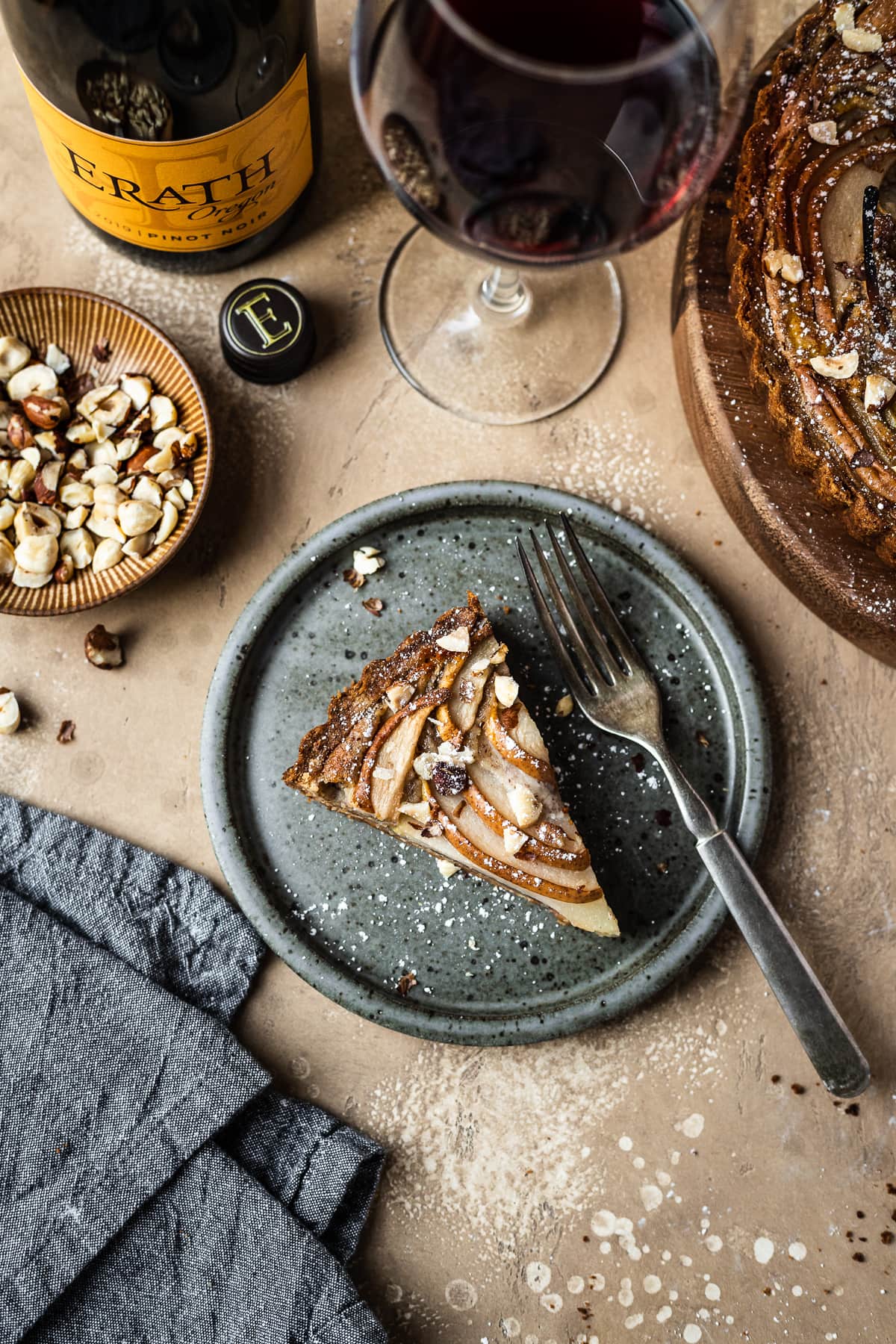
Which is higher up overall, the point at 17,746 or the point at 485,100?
the point at 485,100

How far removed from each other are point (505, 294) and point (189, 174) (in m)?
0.48

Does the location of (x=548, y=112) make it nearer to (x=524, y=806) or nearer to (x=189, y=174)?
(x=189, y=174)

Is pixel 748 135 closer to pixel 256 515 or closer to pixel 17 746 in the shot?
pixel 256 515

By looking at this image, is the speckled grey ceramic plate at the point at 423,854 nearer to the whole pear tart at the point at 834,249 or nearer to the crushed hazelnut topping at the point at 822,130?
the whole pear tart at the point at 834,249

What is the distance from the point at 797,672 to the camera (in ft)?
5.23

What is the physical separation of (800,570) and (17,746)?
1.12 meters

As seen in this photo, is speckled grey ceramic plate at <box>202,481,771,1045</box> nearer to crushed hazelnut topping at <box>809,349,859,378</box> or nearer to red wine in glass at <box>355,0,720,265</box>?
crushed hazelnut topping at <box>809,349,859,378</box>

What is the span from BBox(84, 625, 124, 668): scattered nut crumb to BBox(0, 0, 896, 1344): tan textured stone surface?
3 cm

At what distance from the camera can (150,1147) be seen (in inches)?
57.6

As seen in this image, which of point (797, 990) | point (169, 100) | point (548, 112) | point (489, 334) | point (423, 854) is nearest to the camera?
point (548, 112)

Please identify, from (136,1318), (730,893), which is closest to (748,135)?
(730,893)

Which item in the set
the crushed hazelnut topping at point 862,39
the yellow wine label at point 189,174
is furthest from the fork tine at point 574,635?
the crushed hazelnut topping at point 862,39

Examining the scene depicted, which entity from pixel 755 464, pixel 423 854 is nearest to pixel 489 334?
pixel 755 464

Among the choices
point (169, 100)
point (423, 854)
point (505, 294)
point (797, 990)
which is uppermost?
point (169, 100)
